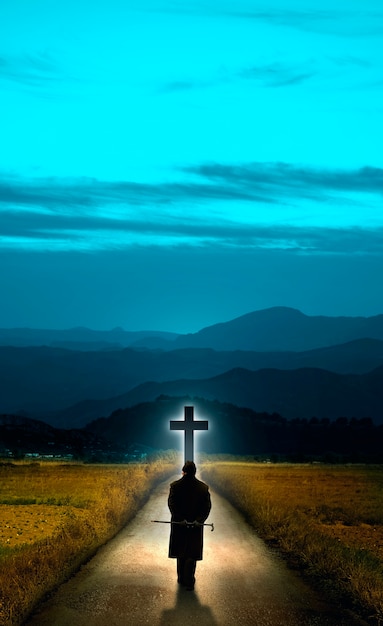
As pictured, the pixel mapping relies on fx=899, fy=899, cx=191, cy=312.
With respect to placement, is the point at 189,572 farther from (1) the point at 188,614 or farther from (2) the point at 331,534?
(2) the point at 331,534

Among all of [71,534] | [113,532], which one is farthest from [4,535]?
[71,534]

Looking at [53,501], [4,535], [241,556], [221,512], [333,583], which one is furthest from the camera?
[53,501]

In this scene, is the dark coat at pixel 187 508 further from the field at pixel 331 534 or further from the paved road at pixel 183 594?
the field at pixel 331 534

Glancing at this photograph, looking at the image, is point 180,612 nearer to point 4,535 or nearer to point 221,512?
point 4,535

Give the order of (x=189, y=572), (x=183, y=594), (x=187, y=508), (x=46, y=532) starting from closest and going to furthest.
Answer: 1. (x=183, y=594)
2. (x=189, y=572)
3. (x=187, y=508)
4. (x=46, y=532)

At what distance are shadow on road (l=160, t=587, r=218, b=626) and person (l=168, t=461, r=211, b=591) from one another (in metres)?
1.24

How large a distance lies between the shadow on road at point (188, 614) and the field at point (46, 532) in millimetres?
2086

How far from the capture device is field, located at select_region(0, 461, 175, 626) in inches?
564

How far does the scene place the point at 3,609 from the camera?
41.6ft

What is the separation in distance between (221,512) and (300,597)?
18565mm

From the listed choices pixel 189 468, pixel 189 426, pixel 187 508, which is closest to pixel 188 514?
pixel 187 508

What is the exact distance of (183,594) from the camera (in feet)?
48.7

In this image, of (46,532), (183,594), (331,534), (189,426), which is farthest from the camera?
(331,534)

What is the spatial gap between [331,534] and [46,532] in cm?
946
